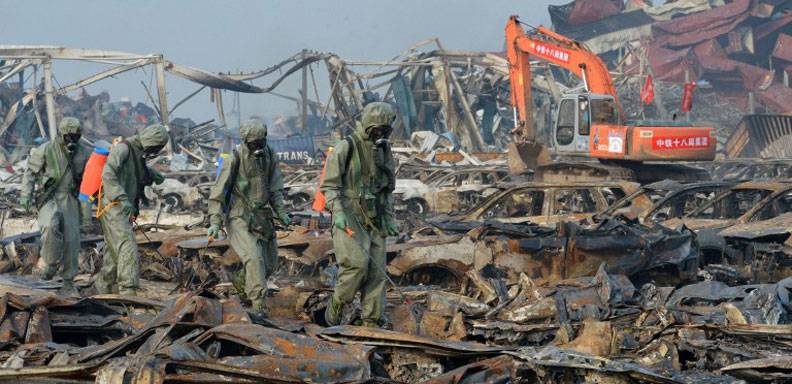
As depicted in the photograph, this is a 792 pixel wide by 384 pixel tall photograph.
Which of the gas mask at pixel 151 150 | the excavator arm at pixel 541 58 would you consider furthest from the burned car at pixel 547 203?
the excavator arm at pixel 541 58

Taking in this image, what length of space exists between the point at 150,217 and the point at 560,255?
9287 millimetres

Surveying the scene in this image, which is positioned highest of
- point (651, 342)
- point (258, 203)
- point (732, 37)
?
point (732, 37)

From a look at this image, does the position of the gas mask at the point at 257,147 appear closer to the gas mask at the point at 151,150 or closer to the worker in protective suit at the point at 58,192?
the gas mask at the point at 151,150

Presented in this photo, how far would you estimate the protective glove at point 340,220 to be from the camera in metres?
7.80

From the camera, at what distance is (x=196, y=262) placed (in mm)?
11453

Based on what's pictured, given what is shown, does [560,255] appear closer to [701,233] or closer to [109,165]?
[701,233]

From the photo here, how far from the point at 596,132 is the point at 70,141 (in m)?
11.3

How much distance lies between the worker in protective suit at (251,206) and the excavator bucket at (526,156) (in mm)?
12749

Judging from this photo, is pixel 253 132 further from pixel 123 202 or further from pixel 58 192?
pixel 58 192

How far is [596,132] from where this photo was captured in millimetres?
19484

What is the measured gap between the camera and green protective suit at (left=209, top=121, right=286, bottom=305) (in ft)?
28.0

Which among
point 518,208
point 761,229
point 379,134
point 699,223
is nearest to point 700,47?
point 518,208

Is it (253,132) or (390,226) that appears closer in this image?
(390,226)

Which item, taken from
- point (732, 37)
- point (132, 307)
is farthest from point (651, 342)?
point (732, 37)
